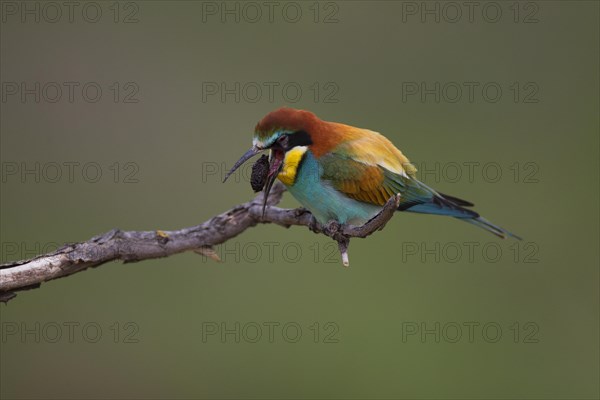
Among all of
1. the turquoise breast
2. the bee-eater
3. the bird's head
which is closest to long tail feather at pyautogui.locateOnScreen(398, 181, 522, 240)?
the bee-eater

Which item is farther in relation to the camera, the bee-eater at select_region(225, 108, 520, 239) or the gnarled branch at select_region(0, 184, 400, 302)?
the bee-eater at select_region(225, 108, 520, 239)

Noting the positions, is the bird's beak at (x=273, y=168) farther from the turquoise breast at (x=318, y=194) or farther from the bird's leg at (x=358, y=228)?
the bird's leg at (x=358, y=228)

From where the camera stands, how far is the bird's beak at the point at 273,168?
2021mm

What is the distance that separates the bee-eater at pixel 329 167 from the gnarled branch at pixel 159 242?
0.08 meters

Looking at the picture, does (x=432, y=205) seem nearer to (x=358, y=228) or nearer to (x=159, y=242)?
(x=358, y=228)

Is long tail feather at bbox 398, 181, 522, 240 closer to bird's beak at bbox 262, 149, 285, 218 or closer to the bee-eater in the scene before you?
the bee-eater

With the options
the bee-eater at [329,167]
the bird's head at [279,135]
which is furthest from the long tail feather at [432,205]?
the bird's head at [279,135]

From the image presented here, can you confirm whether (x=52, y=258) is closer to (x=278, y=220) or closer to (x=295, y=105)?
(x=278, y=220)

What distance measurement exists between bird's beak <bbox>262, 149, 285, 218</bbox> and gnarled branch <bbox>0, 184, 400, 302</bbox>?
8cm

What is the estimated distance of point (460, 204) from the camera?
227 cm

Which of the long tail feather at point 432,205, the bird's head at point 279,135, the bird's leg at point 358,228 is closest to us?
the bird's leg at point 358,228

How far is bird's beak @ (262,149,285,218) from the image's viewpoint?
79.6 inches

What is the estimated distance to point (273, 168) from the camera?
2.05 metres

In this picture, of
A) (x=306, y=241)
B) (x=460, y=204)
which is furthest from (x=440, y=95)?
(x=460, y=204)
